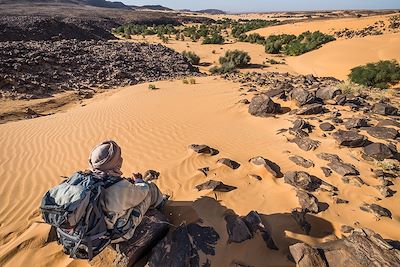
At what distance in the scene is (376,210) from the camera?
4.34m

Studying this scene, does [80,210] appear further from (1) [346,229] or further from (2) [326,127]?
(2) [326,127]

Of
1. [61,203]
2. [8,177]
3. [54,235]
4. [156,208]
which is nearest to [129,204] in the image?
[61,203]

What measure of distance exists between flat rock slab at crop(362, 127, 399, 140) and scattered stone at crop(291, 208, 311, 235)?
10.9 feet

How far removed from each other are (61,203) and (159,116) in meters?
6.65

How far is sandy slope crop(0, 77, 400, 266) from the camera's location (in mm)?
3859

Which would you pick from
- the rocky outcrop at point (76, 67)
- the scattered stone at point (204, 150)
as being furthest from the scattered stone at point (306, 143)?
the rocky outcrop at point (76, 67)

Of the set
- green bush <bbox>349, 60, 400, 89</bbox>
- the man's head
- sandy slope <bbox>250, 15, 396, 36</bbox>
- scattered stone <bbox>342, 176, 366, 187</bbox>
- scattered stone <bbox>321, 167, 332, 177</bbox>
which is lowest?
sandy slope <bbox>250, 15, 396, 36</bbox>

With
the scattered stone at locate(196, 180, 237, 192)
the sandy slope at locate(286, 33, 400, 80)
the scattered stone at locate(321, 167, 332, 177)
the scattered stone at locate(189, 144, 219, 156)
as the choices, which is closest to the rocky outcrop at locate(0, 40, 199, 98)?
the sandy slope at locate(286, 33, 400, 80)

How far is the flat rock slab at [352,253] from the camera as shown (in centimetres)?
300

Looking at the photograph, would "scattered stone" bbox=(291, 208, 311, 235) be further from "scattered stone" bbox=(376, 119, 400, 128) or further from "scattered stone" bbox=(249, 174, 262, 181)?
"scattered stone" bbox=(376, 119, 400, 128)

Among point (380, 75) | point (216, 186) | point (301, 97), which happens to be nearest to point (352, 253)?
point (216, 186)

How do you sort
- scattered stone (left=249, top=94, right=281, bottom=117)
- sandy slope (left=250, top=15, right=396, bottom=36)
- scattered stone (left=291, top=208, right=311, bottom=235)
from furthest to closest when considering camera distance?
1. sandy slope (left=250, top=15, right=396, bottom=36)
2. scattered stone (left=249, top=94, right=281, bottom=117)
3. scattered stone (left=291, top=208, right=311, bottom=235)

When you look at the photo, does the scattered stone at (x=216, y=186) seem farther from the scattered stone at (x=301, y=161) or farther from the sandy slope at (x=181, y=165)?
the scattered stone at (x=301, y=161)

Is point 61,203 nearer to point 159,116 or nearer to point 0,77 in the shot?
point 159,116
